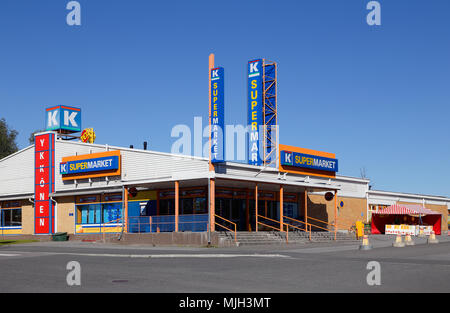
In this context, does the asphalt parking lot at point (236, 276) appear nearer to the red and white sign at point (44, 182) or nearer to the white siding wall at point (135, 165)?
the white siding wall at point (135, 165)

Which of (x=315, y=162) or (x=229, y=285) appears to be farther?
(x=315, y=162)

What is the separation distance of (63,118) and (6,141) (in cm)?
4556

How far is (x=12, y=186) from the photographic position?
46.2m

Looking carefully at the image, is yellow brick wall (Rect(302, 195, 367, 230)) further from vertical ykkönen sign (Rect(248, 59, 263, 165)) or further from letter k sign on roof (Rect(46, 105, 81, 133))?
letter k sign on roof (Rect(46, 105, 81, 133))

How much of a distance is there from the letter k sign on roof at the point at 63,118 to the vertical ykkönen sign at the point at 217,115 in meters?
16.9

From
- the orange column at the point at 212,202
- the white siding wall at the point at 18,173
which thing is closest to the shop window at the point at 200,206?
the orange column at the point at 212,202

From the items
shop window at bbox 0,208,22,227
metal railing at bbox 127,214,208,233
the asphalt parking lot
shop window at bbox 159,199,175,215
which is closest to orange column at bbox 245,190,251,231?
shop window at bbox 159,199,175,215

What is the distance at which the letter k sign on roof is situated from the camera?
45312 millimetres

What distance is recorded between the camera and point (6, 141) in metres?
86.1

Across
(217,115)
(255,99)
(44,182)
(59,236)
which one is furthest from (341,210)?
(44,182)

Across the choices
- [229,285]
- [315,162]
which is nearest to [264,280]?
[229,285]

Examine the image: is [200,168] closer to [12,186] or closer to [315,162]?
[315,162]

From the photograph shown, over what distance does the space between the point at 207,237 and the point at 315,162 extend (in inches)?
647

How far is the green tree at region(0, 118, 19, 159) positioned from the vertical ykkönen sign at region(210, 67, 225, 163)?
2362 inches
